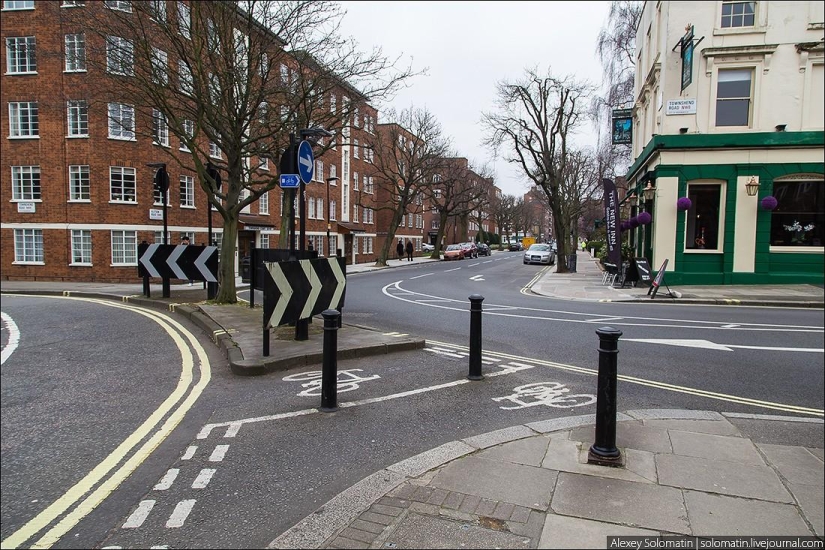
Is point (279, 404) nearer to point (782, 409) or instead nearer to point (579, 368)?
point (579, 368)

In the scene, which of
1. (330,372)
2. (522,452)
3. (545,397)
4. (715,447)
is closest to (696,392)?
(545,397)

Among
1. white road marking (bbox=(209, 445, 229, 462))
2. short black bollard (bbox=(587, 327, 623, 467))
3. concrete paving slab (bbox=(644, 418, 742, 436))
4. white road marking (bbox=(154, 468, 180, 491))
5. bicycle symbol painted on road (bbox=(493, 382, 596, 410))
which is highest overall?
short black bollard (bbox=(587, 327, 623, 467))

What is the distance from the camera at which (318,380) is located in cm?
612

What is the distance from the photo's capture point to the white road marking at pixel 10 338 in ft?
24.3

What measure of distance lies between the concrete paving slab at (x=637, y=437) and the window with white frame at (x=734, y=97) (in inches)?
626

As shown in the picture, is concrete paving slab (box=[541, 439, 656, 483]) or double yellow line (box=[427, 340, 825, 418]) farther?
double yellow line (box=[427, 340, 825, 418])

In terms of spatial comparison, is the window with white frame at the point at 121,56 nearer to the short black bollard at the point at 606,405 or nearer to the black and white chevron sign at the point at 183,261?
the black and white chevron sign at the point at 183,261

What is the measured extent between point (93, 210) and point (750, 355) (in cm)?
2650

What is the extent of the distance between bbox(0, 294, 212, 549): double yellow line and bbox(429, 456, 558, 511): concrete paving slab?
2.24 meters

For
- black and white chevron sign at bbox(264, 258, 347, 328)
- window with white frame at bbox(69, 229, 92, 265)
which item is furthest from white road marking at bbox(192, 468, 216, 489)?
window with white frame at bbox(69, 229, 92, 265)

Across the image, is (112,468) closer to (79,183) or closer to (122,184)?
(122,184)

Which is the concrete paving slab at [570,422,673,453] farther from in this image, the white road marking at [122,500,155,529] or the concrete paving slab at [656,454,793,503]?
the white road marking at [122,500,155,529]

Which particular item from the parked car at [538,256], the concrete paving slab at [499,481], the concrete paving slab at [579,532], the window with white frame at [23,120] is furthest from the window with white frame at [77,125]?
the parked car at [538,256]

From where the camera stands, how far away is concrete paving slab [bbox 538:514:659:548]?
2.62 meters
